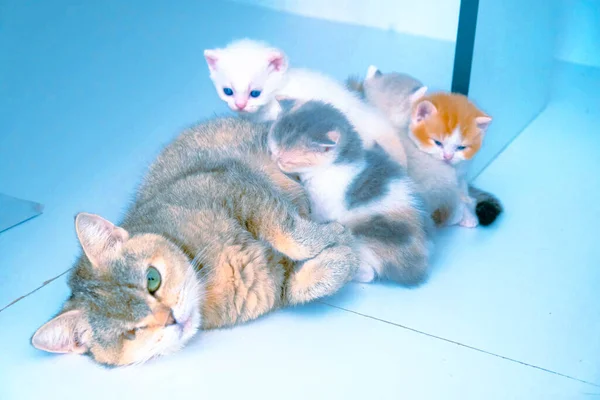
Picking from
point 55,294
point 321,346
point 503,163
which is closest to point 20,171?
point 55,294

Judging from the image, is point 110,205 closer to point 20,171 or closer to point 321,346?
point 20,171

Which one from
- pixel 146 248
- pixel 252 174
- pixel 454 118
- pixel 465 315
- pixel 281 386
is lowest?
pixel 281 386

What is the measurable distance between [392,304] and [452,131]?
566 millimetres

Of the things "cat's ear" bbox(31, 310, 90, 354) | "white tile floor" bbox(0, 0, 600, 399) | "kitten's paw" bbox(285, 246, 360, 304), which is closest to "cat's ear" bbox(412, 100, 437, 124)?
"white tile floor" bbox(0, 0, 600, 399)

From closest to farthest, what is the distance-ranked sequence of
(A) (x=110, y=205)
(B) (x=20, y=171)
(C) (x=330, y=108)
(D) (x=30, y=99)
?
(C) (x=330, y=108), (A) (x=110, y=205), (B) (x=20, y=171), (D) (x=30, y=99)

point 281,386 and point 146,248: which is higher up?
point 146,248

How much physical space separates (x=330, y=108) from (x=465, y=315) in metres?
0.64

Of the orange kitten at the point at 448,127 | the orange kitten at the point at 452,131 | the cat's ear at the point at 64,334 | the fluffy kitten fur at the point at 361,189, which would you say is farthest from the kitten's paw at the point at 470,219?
the cat's ear at the point at 64,334

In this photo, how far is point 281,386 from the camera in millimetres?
1323

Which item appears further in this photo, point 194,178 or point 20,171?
point 20,171

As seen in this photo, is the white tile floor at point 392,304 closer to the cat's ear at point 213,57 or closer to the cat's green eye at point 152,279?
the cat's green eye at point 152,279

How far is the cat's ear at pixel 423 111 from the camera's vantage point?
183 cm

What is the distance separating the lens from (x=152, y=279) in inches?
50.1

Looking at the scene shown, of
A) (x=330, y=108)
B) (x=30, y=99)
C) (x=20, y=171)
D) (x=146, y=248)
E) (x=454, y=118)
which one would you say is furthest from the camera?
(x=30, y=99)
